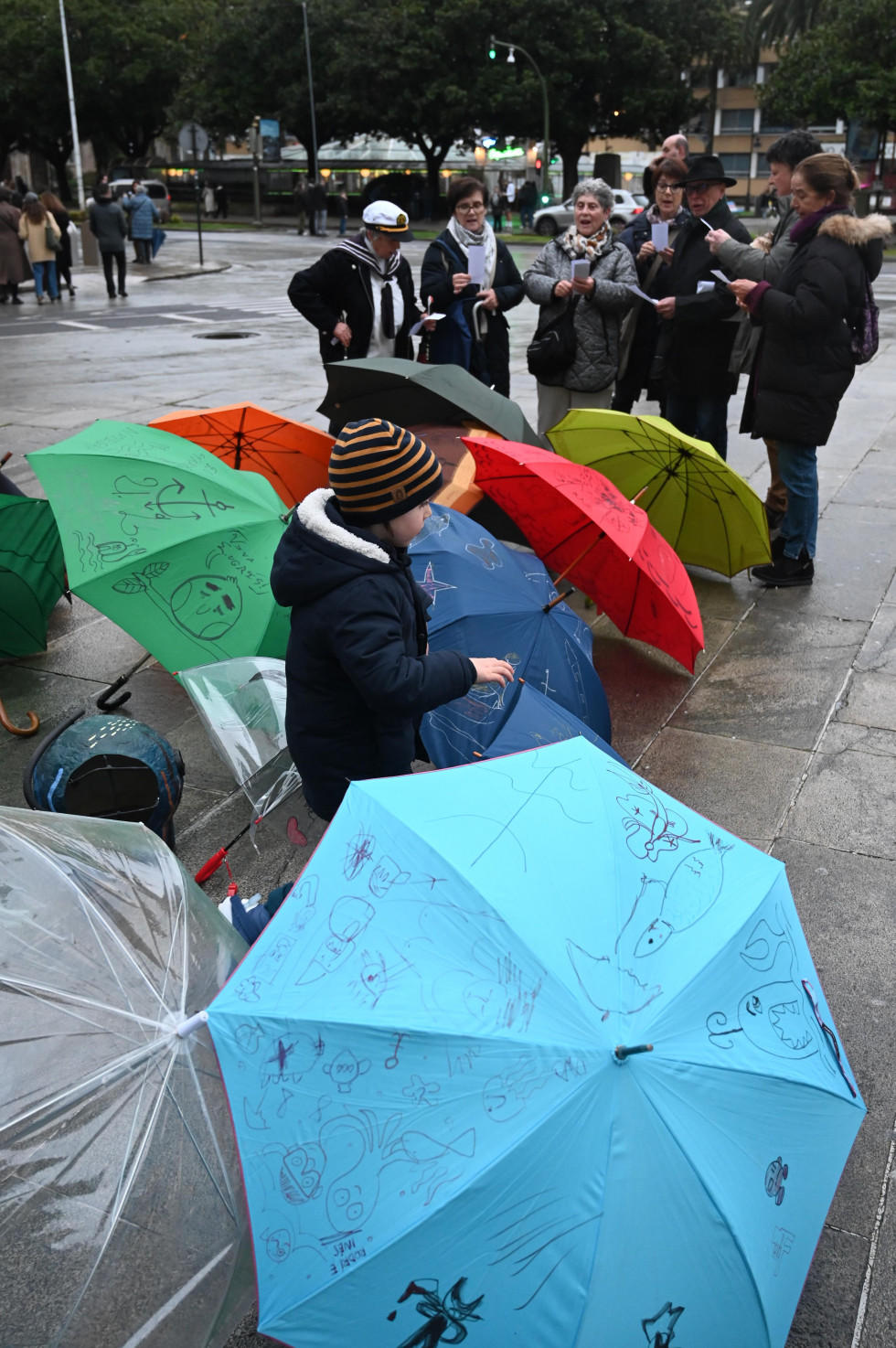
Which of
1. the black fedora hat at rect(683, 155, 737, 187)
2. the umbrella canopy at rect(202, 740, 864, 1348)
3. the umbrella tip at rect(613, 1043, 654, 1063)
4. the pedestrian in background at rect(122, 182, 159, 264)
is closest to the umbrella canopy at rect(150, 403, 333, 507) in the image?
the black fedora hat at rect(683, 155, 737, 187)

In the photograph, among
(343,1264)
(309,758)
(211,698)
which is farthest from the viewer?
(211,698)

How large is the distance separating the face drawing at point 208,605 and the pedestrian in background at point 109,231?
59.7 ft

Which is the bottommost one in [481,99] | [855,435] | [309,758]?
[855,435]

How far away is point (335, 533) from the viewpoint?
268 cm

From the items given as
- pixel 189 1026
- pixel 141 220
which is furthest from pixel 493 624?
pixel 141 220

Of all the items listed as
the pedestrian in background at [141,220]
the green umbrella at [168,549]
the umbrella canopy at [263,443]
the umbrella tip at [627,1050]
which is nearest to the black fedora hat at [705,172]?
the umbrella canopy at [263,443]

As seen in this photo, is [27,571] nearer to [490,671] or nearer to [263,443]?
[263,443]

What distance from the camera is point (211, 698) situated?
4.25m

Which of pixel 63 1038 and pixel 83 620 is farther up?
pixel 63 1038

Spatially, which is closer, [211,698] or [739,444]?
[211,698]

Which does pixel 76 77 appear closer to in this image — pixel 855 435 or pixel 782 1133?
pixel 855 435

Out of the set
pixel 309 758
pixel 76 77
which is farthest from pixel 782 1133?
pixel 76 77

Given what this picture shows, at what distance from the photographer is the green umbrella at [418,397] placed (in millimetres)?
5402

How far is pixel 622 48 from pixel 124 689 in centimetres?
4559
